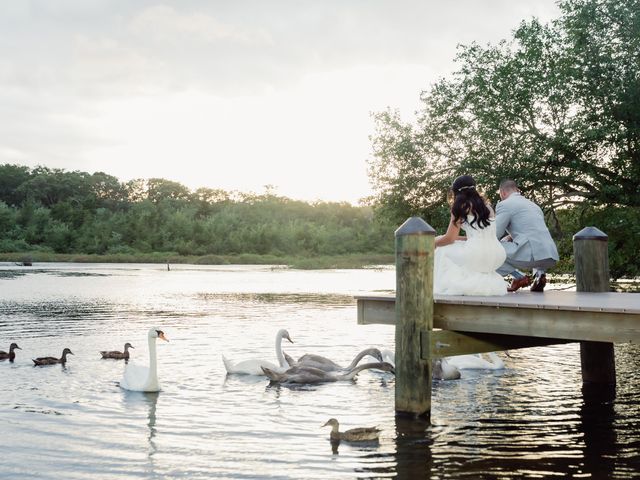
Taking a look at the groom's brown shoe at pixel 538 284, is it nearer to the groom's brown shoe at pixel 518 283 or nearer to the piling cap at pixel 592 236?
the groom's brown shoe at pixel 518 283

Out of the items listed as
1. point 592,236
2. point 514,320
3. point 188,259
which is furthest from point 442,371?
point 188,259

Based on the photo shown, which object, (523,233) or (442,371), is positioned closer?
(523,233)

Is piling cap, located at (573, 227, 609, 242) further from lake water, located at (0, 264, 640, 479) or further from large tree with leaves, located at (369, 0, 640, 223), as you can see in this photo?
large tree with leaves, located at (369, 0, 640, 223)

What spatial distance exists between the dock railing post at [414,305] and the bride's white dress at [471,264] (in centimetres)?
117

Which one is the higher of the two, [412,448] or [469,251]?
[469,251]

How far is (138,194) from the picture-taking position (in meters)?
132

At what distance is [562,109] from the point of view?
74.5 feet

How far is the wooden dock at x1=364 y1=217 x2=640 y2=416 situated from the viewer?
329 inches

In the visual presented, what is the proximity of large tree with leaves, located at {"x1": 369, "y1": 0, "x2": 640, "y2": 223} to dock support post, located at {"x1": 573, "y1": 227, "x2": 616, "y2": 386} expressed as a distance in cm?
958

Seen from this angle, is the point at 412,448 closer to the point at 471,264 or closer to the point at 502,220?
the point at 471,264

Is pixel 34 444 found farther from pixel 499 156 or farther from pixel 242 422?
pixel 499 156

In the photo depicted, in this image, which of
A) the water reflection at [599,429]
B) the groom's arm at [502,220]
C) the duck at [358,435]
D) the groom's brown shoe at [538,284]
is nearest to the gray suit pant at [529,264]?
the groom's brown shoe at [538,284]

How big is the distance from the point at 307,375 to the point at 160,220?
324ft

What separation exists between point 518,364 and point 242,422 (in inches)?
265
